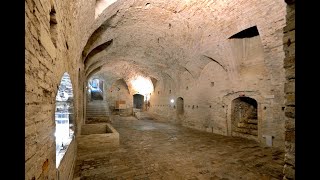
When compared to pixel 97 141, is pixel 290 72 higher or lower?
higher

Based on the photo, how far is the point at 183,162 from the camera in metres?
5.52

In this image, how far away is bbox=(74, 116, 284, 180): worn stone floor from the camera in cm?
462

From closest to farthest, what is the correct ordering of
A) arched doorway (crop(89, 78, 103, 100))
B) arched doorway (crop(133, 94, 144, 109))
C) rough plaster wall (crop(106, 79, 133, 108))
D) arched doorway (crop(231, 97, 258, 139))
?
1. arched doorway (crop(231, 97, 258, 139))
2. rough plaster wall (crop(106, 79, 133, 108))
3. arched doorway (crop(133, 94, 144, 109))
4. arched doorway (crop(89, 78, 103, 100))

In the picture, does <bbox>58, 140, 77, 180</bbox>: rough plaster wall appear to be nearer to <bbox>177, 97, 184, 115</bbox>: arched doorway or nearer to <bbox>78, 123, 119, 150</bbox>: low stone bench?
<bbox>78, 123, 119, 150</bbox>: low stone bench

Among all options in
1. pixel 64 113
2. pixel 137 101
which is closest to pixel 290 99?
pixel 64 113

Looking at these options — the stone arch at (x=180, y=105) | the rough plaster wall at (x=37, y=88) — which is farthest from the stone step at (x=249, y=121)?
the rough plaster wall at (x=37, y=88)

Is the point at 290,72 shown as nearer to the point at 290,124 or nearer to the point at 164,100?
the point at 290,124

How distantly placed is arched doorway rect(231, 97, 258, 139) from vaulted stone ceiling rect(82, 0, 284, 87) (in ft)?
5.29

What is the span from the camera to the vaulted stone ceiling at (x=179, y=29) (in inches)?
240

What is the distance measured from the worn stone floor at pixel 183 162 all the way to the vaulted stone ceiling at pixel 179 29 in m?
3.80

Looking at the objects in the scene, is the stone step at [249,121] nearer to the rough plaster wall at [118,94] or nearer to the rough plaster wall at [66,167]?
the rough plaster wall at [66,167]

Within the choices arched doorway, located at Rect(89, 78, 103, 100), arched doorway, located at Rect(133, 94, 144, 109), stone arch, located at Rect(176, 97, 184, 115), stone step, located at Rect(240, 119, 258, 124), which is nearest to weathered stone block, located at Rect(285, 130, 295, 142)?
stone step, located at Rect(240, 119, 258, 124)

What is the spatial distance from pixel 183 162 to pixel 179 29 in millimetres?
5539
